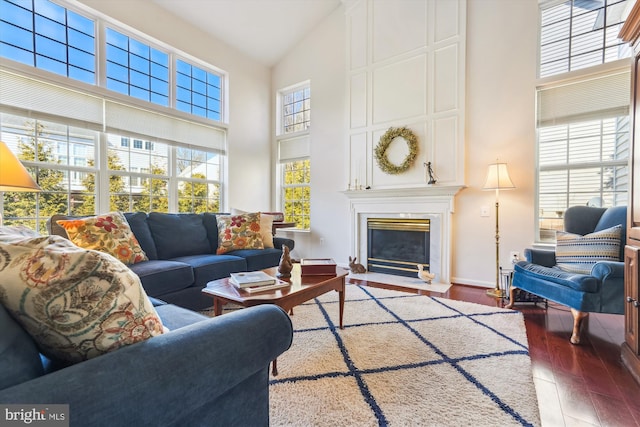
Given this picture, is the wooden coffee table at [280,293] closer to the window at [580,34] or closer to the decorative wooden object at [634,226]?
the decorative wooden object at [634,226]

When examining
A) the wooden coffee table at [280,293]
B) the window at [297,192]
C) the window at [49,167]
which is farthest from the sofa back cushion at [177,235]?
the window at [297,192]

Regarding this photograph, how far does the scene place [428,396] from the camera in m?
1.47

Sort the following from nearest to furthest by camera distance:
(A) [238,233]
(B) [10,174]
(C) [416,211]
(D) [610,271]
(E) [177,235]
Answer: (B) [10,174], (D) [610,271], (E) [177,235], (A) [238,233], (C) [416,211]

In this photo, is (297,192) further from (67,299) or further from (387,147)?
(67,299)

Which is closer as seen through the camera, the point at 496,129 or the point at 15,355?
the point at 15,355

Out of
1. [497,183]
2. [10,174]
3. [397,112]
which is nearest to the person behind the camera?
[10,174]

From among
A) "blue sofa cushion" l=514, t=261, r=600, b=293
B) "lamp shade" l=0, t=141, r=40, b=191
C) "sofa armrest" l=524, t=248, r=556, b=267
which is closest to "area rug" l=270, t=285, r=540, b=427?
"blue sofa cushion" l=514, t=261, r=600, b=293

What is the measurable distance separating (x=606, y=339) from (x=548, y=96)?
255 centimetres

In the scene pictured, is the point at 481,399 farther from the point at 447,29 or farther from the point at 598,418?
the point at 447,29

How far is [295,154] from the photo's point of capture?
5.37 m

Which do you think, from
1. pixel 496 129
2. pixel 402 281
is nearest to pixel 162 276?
pixel 402 281

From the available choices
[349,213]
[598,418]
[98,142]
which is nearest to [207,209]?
[98,142]

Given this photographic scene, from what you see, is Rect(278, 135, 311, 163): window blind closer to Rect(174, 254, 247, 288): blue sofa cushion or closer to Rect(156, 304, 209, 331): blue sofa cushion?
Rect(174, 254, 247, 288): blue sofa cushion

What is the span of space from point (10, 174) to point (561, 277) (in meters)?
3.92
